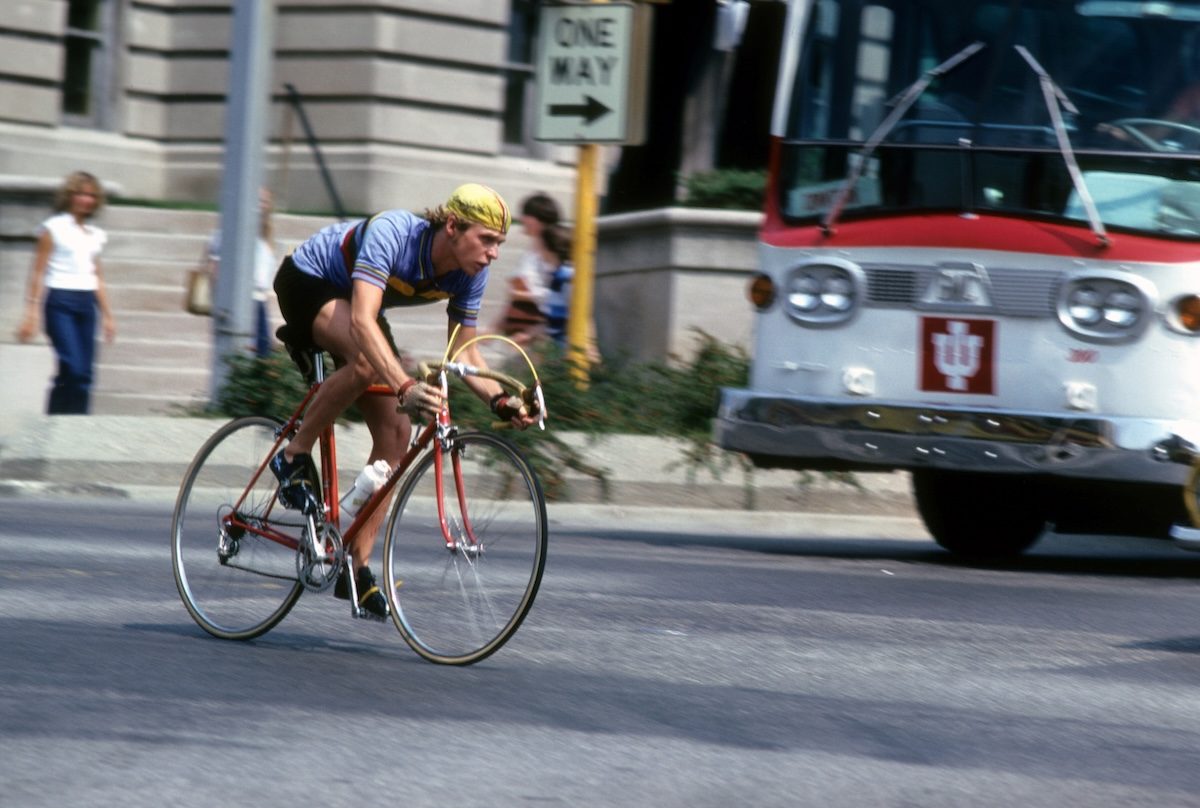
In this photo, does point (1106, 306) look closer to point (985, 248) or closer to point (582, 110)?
point (985, 248)

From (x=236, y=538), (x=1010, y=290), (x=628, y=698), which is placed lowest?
(x=628, y=698)

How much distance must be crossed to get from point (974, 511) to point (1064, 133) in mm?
2177

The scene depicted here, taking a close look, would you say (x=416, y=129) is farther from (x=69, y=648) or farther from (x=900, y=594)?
(x=69, y=648)

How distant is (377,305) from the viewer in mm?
6406

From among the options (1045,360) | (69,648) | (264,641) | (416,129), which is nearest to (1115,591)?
(1045,360)

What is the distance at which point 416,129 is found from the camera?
2234 cm

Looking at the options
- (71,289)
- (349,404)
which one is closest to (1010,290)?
(349,404)

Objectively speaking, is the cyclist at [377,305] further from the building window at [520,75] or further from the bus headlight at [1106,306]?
the building window at [520,75]

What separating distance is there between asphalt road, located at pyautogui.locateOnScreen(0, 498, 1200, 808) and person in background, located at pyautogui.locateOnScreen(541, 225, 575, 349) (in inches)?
185

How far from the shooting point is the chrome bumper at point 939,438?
→ 9.51 m

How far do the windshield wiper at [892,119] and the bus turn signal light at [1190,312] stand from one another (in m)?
1.54

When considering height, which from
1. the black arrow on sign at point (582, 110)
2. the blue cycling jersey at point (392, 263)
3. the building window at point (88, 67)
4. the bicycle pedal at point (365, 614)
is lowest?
the bicycle pedal at point (365, 614)

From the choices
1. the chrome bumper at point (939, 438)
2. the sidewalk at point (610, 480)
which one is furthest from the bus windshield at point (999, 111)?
the sidewalk at point (610, 480)

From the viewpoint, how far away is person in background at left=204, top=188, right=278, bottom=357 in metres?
14.8
